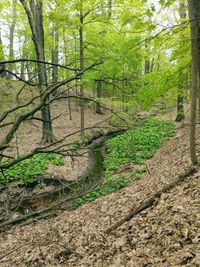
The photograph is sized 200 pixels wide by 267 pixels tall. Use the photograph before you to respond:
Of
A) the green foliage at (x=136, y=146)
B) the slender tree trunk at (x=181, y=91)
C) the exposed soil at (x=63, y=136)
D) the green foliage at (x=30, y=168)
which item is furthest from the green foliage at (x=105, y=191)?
the slender tree trunk at (x=181, y=91)

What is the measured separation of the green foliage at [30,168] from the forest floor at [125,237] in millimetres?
3067

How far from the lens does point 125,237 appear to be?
3857 millimetres

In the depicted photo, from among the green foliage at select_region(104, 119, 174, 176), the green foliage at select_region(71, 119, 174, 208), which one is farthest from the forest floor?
the green foliage at select_region(104, 119, 174, 176)

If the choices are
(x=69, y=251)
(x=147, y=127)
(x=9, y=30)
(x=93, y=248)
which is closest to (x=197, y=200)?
(x=93, y=248)

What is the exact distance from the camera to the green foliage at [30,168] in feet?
29.6

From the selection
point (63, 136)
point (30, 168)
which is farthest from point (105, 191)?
point (63, 136)

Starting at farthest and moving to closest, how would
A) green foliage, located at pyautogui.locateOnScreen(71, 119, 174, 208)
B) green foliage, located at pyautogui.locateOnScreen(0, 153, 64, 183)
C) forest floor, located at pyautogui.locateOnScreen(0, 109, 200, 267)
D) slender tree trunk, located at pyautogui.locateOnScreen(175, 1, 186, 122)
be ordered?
1. green foliage, located at pyautogui.locateOnScreen(0, 153, 64, 183)
2. slender tree trunk, located at pyautogui.locateOnScreen(175, 1, 186, 122)
3. green foliage, located at pyautogui.locateOnScreen(71, 119, 174, 208)
4. forest floor, located at pyautogui.locateOnScreen(0, 109, 200, 267)

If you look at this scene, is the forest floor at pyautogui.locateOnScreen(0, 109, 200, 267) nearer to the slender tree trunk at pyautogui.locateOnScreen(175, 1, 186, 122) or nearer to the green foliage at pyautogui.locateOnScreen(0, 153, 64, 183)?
the green foliage at pyautogui.locateOnScreen(0, 153, 64, 183)

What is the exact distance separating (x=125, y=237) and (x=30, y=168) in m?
6.91

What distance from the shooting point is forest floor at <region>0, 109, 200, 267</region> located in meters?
2.95

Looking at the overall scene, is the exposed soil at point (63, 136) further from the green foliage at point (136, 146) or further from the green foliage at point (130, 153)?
the green foliage at point (136, 146)

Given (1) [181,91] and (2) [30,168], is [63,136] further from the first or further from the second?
(1) [181,91]

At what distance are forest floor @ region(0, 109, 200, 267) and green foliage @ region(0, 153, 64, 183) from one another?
3.07 meters

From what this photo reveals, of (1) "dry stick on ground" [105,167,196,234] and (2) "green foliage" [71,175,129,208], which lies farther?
(2) "green foliage" [71,175,129,208]
